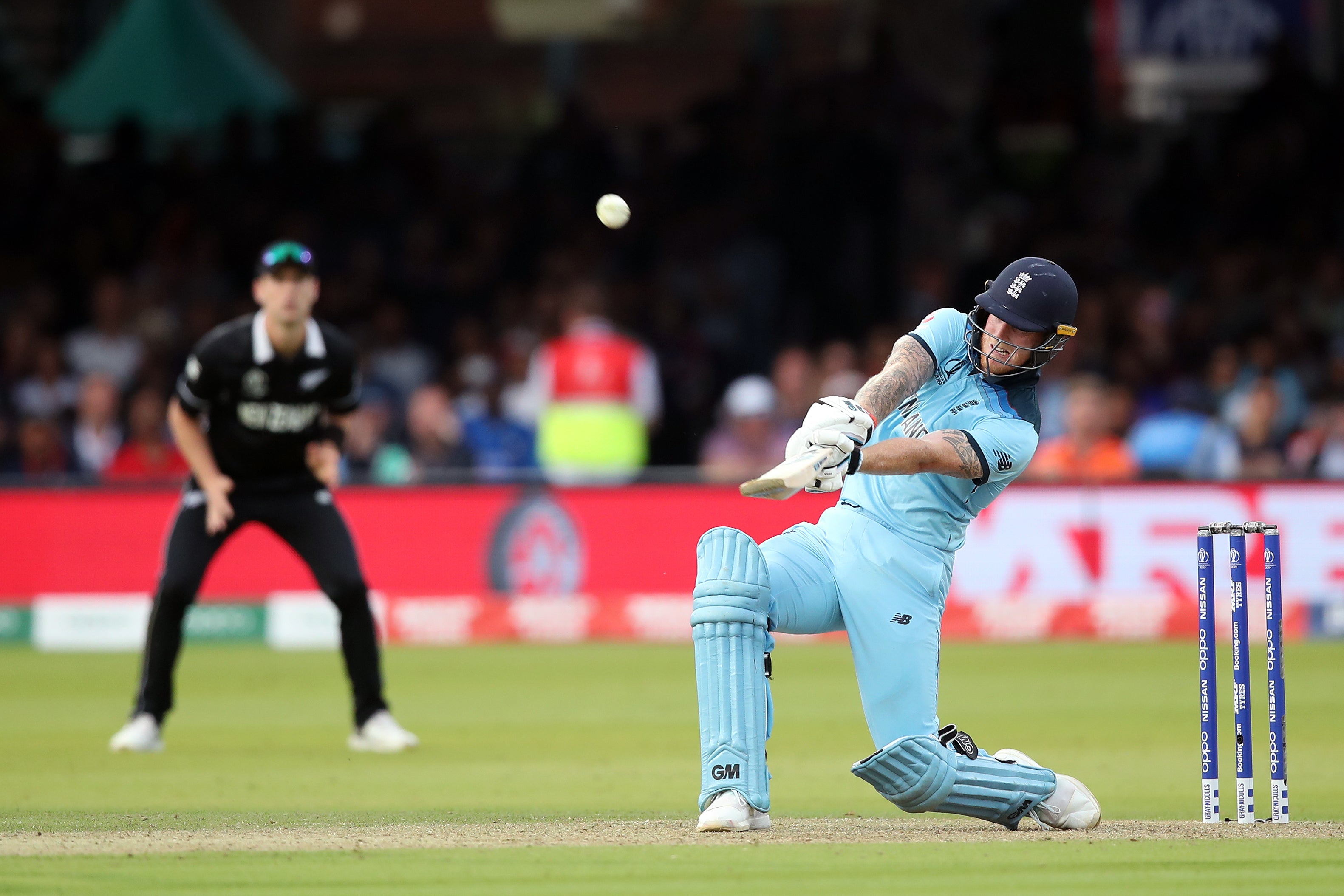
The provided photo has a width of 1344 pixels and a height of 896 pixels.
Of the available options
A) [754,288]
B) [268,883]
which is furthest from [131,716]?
[754,288]

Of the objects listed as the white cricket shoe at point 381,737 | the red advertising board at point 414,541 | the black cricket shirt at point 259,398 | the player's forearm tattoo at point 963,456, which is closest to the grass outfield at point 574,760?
Answer: the white cricket shoe at point 381,737

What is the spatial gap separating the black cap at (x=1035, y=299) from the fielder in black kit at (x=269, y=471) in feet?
10.6

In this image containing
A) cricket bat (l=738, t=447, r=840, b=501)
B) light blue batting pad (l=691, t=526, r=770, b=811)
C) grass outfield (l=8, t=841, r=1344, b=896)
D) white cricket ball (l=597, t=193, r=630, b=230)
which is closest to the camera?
grass outfield (l=8, t=841, r=1344, b=896)

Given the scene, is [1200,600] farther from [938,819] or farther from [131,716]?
[131,716]

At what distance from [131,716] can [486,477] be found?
509 centimetres

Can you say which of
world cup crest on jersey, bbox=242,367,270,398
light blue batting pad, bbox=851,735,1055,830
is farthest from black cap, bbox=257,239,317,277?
light blue batting pad, bbox=851,735,1055,830

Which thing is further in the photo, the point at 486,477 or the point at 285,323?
the point at 486,477

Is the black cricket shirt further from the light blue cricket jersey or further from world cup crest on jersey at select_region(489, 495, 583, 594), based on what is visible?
world cup crest on jersey at select_region(489, 495, 583, 594)

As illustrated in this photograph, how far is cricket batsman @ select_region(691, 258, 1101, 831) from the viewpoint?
5.16 metres

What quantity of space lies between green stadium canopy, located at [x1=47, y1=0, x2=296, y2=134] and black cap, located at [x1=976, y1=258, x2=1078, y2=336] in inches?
461

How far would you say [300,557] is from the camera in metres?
7.61

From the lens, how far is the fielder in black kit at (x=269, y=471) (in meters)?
7.50

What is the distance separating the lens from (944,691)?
9.59 meters

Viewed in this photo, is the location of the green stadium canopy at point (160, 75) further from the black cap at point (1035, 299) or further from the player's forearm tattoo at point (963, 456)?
the player's forearm tattoo at point (963, 456)
